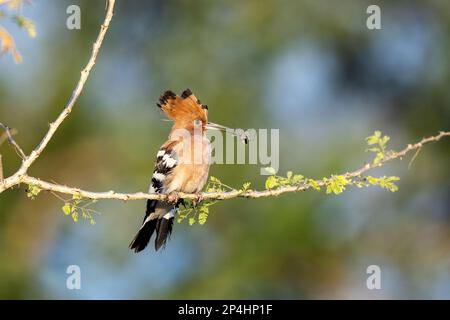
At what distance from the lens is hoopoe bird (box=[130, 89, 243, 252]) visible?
16.1 ft

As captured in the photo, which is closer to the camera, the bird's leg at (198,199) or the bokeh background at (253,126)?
the bird's leg at (198,199)

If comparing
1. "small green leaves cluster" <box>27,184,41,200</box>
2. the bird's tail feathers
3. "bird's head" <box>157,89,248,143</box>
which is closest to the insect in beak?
"bird's head" <box>157,89,248,143</box>

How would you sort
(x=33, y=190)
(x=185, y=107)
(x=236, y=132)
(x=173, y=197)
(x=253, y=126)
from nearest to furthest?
(x=33, y=190) → (x=173, y=197) → (x=236, y=132) → (x=185, y=107) → (x=253, y=126)

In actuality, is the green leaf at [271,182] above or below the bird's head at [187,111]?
below

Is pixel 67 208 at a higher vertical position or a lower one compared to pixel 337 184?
lower

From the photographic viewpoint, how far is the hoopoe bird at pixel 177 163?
4910mm

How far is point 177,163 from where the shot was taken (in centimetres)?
503

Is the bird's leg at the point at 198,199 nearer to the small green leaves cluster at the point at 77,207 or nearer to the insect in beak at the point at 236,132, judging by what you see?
the insect in beak at the point at 236,132

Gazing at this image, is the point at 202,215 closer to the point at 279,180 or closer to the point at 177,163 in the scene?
the point at 279,180

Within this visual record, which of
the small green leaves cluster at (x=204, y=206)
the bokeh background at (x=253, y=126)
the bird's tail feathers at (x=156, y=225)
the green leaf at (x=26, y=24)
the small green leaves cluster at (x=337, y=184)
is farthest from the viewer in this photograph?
the bokeh background at (x=253, y=126)

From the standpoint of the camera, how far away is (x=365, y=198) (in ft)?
29.5

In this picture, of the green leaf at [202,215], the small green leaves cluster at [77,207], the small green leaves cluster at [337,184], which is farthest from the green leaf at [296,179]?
the small green leaves cluster at [77,207]

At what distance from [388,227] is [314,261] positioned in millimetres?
973

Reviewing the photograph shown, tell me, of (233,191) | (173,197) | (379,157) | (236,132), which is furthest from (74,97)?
(236,132)
